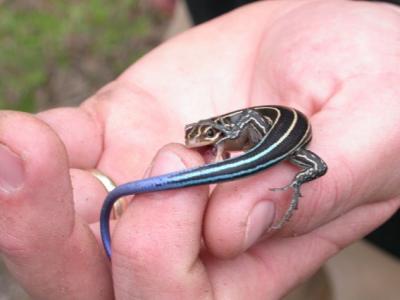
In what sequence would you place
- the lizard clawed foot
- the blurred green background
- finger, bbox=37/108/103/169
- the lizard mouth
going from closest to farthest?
the lizard clawed foot → the lizard mouth → finger, bbox=37/108/103/169 → the blurred green background

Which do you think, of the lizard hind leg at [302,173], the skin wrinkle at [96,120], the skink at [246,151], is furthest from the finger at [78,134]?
the lizard hind leg at [302,173]

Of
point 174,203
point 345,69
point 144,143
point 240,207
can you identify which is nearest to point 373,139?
point 345,69

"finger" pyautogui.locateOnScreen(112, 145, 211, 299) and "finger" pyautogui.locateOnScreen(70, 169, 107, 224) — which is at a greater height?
"finger" pyautogui.locateOnScreen(112, 145, 211, 299)

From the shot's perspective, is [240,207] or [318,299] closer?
[240,207]

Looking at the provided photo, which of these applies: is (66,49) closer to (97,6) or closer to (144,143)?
(97,6)

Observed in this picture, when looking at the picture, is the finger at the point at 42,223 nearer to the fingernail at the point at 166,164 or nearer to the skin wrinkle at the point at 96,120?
the fingernail at the point at 166,164

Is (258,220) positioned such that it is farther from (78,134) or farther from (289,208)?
(78,134)

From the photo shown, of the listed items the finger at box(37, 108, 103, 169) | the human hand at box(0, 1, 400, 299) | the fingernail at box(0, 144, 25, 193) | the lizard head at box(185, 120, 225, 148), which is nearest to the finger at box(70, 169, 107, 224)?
the human hand at box(0, 1, 400, 299)

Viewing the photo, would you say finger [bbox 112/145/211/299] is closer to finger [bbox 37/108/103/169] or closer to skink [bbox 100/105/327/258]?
skink [bbox 100/105/327/258]
